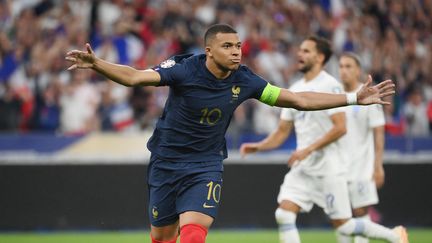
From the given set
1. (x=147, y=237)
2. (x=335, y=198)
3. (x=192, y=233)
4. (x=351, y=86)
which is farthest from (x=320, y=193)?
(x=147, y=237)

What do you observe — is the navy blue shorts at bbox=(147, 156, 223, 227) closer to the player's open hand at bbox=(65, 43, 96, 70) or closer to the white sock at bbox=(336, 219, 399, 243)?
the player's open hand at bbox=(65, 43, 96, 70)

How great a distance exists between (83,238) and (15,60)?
4.66 meters

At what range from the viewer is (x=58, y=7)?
18.1 metres

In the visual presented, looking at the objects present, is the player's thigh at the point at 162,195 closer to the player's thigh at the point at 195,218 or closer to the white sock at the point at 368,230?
the player's thigh at the point at 195,218

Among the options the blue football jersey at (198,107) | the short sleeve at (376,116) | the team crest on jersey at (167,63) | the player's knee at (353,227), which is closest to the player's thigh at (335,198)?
the player's knee at (353,227)

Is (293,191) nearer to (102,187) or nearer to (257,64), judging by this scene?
(102,187)

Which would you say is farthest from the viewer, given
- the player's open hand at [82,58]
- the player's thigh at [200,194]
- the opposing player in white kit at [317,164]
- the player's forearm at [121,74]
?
the opposing player in white kit at [317,164]

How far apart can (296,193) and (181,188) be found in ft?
7.97

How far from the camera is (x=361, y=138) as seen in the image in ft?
37.1

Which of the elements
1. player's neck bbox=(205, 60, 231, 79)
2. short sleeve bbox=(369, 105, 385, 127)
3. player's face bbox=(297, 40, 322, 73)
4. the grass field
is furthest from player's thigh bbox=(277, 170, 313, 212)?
the grass field

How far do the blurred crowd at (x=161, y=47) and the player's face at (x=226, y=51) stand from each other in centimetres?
811

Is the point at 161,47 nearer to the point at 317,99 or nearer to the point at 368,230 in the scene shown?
the point at 368,230

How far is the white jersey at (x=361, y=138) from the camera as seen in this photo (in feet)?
36.6

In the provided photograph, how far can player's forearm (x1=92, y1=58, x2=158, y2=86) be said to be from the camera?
23.9ft
